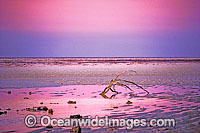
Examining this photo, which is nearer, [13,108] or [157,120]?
[157,120]

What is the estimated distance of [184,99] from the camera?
15398 mm

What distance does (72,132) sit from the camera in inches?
340

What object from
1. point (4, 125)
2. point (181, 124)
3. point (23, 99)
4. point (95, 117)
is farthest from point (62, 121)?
point (23, 99)

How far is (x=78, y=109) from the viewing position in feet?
42.0

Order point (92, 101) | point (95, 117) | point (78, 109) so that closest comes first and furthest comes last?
point (95, 117) < point (78, 109) < point (92, 101)

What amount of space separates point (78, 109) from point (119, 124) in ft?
11.4

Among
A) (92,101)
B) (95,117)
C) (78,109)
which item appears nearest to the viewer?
(95,117)

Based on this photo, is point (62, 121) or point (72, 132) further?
point (62, 121)

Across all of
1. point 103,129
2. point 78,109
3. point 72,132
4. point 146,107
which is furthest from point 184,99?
point 72,132

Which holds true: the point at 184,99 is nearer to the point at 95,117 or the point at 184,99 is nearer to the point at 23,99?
the point at 95,117

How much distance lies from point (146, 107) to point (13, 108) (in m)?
6.75

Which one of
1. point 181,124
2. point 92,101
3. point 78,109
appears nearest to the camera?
point 181,124

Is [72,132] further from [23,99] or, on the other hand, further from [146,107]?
[23,99]

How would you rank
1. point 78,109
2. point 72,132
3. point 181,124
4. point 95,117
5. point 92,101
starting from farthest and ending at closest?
point 92,101 < point 78,109 < point 95,117 < point 181,124 < point 72,132
